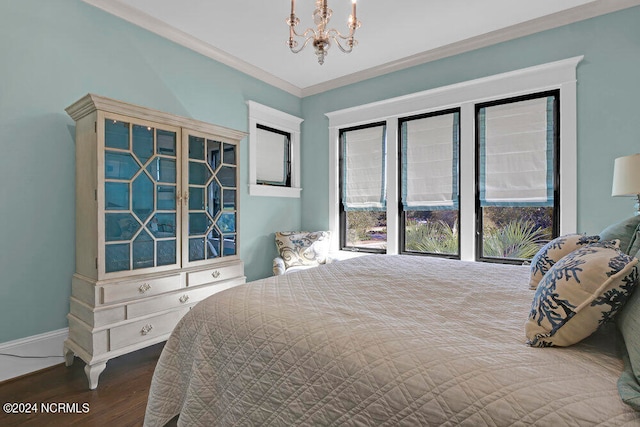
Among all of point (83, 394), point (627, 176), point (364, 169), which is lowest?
point (83, 394)

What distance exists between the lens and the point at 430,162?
332 centimetres

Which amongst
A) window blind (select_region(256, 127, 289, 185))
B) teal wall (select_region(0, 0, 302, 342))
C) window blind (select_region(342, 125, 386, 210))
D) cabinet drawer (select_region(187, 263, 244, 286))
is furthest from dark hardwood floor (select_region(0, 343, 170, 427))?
window blind (select_region(342, 125, 386, 210))

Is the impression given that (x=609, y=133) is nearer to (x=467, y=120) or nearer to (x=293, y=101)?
(x=467, y=120)

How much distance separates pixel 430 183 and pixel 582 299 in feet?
8.34

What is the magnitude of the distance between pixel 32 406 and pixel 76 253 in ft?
3.16

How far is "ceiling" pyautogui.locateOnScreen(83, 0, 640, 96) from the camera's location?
245cm

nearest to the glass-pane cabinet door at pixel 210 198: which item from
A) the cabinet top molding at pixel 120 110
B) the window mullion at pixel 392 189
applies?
the cabinet top molding at pixel 120 110

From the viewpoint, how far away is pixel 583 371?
77 cm

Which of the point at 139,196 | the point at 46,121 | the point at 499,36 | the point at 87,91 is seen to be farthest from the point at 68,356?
the point at 499,36

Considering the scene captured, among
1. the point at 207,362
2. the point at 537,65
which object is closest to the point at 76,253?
the point at 207,362

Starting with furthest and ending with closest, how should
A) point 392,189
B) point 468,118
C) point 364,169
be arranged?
point 364,169 → point 392,189 → point 468,118

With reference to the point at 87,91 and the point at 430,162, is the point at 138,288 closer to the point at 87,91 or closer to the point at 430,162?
the point at 87,91

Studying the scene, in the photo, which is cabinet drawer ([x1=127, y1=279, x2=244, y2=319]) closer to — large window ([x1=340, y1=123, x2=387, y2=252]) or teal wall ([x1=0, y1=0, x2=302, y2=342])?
teal wall ([x1=0, y1=0, x2=302, y2=342])

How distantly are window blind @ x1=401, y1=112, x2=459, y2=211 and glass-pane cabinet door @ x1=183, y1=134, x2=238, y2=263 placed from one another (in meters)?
1.89
